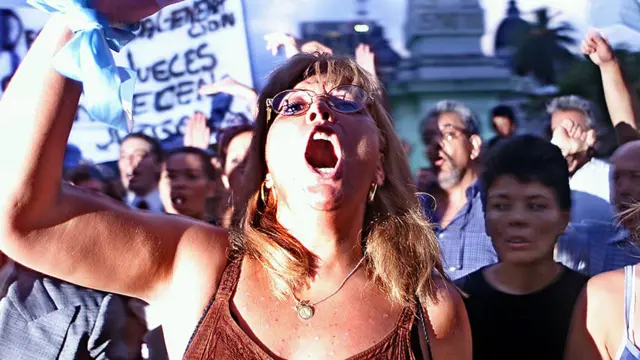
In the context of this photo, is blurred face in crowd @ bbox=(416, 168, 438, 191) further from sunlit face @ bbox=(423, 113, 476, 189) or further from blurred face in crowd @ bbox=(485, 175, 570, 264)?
blurred face in crowd @ bbox=(485, 175, 570, 264)

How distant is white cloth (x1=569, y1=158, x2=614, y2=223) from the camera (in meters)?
2.93

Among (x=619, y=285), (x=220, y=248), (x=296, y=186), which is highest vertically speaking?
(x=296, y=186)

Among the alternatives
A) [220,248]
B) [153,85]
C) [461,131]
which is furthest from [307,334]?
[153,85]

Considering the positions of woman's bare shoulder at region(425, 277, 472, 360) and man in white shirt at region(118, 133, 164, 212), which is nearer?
woman's bare shoulder at region(425, 277, 472, 360)

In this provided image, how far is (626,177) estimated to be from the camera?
8.70 feet

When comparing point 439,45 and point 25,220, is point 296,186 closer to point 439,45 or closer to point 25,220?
point 25,220

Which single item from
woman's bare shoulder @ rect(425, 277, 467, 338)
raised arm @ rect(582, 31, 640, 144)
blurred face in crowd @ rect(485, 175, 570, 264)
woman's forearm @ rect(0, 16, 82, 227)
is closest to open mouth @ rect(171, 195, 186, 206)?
blurred face in crowd @ rect(485, 175, 570, 264)

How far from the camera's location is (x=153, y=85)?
11.2 ft

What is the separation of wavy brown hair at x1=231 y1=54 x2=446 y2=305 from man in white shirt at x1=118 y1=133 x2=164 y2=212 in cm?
A: 128

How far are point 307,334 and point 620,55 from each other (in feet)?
7.19

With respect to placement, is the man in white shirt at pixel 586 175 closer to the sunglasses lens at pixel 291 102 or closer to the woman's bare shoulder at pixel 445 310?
the woman's bare shoulder at pixel 445 310

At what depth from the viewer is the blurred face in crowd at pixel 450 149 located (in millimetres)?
2961

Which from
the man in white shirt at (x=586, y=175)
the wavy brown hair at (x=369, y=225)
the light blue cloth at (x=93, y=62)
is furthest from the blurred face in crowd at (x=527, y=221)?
the light blue cloth at (x=93, y=62)

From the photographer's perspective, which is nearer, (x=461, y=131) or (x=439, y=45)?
(x=461, y=131)
